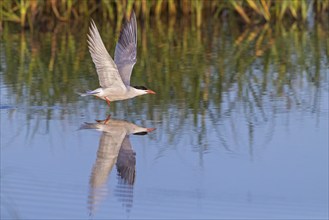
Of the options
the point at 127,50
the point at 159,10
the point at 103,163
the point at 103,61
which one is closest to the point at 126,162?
the point at 103,163

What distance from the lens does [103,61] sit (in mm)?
7266

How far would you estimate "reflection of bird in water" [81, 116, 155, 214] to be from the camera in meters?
5.58

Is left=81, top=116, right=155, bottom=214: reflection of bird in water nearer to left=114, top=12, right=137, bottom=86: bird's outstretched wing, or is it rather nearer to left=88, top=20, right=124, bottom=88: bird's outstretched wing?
left=88, top=20, right=124, bottom=88: bird's outstretched wing

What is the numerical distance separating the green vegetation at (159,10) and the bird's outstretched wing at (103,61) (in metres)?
4.29

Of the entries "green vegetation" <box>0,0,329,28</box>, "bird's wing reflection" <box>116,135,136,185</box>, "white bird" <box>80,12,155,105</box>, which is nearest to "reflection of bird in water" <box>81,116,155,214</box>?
"bird's wing reflection" <box>116,135,136,185</box>

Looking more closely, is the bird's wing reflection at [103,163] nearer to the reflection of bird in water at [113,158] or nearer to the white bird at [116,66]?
the reflection of bird in water at [113,158]

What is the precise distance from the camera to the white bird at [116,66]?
23.9 ft

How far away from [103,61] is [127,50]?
716mm

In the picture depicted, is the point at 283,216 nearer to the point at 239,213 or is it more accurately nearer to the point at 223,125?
Answer: the point at 239,213

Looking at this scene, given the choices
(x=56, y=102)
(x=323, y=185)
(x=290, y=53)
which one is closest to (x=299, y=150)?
(x=323, y=185)

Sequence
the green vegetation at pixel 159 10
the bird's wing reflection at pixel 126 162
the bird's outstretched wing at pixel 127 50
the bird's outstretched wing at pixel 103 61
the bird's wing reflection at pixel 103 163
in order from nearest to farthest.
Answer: the bird's wing reflection at pixel 103 163, the bird's wing reflection at pixel 126 162, the bird's outstretched wing at pixel 103 61, the bird's outstretched wing at pixel 127 50, the green vegetation at pixel 159 10

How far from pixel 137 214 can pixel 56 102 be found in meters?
3.01

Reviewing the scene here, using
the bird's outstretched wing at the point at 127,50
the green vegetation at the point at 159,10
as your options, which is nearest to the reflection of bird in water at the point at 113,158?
the bird's outstretched wing at the point at 127,50

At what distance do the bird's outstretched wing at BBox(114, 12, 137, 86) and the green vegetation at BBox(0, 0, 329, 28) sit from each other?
371 centimetres
